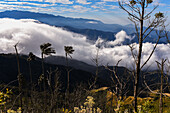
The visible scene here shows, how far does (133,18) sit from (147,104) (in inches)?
159

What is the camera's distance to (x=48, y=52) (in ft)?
132

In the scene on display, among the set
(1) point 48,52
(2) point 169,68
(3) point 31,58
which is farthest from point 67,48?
(2) point 169,68

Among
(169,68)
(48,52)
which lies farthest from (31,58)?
(169,68)

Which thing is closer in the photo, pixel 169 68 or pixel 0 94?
pixel 0 94

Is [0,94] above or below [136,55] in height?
below

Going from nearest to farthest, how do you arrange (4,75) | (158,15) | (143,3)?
(143,3) → (158,15) → (4,75)

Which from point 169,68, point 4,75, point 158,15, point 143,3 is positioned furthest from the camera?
point 4,75

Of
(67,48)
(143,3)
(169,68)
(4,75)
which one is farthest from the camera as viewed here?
(4,75)

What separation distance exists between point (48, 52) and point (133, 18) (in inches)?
1389

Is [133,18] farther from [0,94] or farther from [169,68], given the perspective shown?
[169,68]

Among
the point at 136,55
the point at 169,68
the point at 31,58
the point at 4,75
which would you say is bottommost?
the point at 4,75

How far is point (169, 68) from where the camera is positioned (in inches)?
448

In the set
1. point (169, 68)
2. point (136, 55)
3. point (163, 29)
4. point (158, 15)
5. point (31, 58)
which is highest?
point (158, 15)

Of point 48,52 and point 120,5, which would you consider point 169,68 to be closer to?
point 120,5
